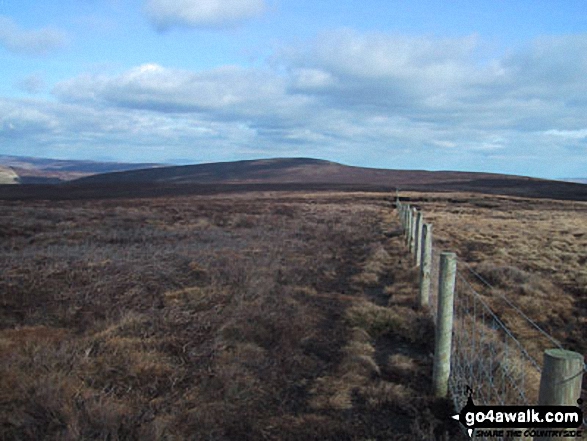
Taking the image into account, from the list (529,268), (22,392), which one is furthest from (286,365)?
(529,268)

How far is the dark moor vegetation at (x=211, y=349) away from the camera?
13.0 ft

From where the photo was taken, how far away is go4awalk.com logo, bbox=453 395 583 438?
7.63 ft

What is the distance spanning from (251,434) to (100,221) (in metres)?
19.0

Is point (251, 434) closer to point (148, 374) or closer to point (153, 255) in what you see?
point (148, 374)

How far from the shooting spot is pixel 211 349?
18.1 feet

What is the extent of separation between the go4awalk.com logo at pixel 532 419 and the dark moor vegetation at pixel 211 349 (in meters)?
0.89

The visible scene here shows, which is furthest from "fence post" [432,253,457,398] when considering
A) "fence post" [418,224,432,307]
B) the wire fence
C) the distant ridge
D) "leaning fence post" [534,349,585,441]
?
the distant ridge

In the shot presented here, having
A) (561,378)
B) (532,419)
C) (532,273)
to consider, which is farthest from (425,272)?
(532,273)

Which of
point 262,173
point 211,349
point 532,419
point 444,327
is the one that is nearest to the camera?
point 532,419

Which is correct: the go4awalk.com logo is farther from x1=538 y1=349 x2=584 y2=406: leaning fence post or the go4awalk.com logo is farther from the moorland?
the moorland

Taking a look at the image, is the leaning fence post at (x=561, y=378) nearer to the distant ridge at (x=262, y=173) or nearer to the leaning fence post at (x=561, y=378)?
the leaning fence post at (x=561, y=378)

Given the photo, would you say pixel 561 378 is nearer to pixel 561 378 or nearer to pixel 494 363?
pixel 561 378

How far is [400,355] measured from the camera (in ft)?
18.5

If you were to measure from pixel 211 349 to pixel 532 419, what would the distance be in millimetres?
3845
